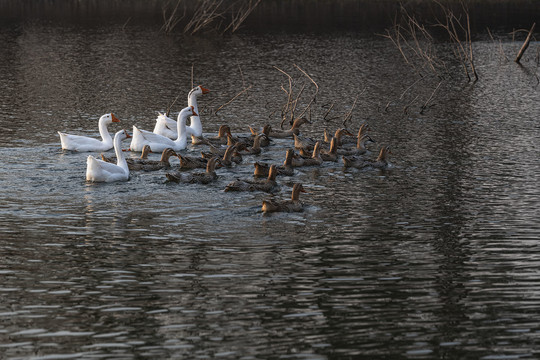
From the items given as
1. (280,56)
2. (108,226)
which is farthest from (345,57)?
(108,226)

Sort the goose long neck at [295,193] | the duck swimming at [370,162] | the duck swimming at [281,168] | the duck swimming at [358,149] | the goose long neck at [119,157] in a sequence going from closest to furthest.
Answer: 1. the goose long neck at [295,193]
2. the goose long neck at [119,157]
3. the duck swimming at [281,168]
4. the duck swimming at [370,162]
5. the duck swimming at [358,149]

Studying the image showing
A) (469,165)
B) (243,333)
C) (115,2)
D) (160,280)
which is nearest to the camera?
(243,333)

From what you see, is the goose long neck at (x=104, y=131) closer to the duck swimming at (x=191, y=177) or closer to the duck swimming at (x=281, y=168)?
the duck swimming at (x=191, y=177)

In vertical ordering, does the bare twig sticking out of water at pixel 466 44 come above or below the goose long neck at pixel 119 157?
above

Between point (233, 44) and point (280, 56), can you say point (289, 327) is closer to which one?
point (280, 56)

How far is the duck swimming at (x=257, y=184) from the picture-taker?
17.2 meters

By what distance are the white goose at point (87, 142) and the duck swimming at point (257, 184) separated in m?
5.74

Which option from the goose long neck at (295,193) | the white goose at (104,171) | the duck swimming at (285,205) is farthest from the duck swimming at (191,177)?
the goose long neck at (295,193)

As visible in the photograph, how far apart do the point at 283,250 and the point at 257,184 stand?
429 cm

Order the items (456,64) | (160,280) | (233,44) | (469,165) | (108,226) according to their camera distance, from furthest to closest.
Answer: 1. (233,44)
2. (456,64)
3. (469,165)
4. (108,226)
5. (160,280)

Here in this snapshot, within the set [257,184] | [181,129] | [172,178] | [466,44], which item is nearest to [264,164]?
[257,184]

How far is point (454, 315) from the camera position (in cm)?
1056

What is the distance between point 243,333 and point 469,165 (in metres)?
11.6

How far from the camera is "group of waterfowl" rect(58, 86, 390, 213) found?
17.7 metres
